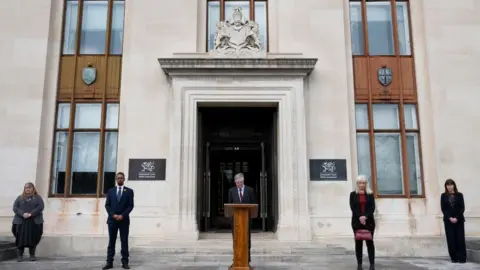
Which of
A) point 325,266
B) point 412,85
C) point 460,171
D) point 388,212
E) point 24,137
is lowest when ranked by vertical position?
point 325,266

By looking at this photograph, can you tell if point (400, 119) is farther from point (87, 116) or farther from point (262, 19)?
point (87, 116)

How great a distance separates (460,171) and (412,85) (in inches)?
113

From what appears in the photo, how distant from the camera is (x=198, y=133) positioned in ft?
43.6

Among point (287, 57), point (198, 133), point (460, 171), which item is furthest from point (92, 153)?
point (460, 171)

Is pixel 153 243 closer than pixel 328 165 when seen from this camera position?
Yes

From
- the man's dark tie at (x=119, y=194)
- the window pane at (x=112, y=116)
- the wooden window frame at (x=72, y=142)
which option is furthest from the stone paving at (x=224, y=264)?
the window pane at (x=112, y=116)

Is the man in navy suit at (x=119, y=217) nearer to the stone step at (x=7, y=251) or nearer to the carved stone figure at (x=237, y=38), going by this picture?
the stone step at (x=7, y=251)

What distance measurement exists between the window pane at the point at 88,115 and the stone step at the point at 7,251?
382cm

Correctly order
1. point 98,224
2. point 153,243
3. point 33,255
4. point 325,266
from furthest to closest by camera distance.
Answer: point 98,224 < point 153,243 < point 33,255 < point 325,266

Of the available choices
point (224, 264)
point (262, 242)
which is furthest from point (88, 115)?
point (224, 264)

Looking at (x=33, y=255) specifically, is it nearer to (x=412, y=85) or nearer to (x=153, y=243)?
(x=153, y=243)

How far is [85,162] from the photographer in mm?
13078

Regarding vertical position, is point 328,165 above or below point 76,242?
above

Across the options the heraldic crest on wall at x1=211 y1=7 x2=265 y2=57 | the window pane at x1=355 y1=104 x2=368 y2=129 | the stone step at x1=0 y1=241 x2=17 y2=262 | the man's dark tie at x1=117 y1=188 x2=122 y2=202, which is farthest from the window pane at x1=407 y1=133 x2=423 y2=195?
the stone step at x1=0 y1=241 x2=17 y2=262
